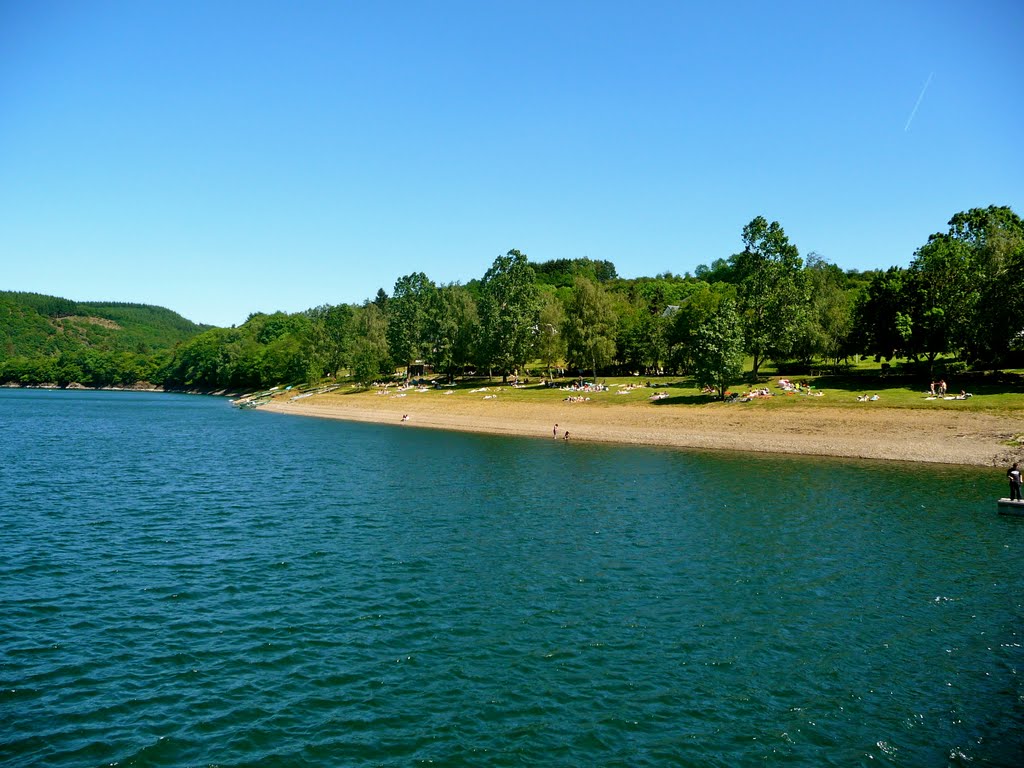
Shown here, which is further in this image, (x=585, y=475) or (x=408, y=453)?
(x=408, y=453)

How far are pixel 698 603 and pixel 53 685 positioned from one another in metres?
19.5

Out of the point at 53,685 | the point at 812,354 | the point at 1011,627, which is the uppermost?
the point at 812,354

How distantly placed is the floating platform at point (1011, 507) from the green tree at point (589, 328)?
6807cm

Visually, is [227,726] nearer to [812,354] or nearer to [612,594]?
[612,594]

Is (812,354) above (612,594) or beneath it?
above

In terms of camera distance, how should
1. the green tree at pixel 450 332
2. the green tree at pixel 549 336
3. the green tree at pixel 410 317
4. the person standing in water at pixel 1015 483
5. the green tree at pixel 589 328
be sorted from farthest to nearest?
the green tree at pixel 410 317 → the green tree at pixel 450 332 → the green tree at pixel 549 336 → the green tree at pixel 589 328 → the person standing in water at pixel 1015 483

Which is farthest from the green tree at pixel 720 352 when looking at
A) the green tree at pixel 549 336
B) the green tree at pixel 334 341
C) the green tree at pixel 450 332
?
the green tree at pixel 334 341

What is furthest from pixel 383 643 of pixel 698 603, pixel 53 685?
pixel 698 603

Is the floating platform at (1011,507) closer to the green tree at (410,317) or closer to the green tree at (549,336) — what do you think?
the green tree at (549,336)

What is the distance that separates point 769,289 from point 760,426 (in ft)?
91.9

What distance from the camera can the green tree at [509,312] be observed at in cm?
10781

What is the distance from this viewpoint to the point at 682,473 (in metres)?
50.4

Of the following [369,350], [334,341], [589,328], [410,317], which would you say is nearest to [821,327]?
[589,328]

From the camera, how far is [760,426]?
6700 centimetres
